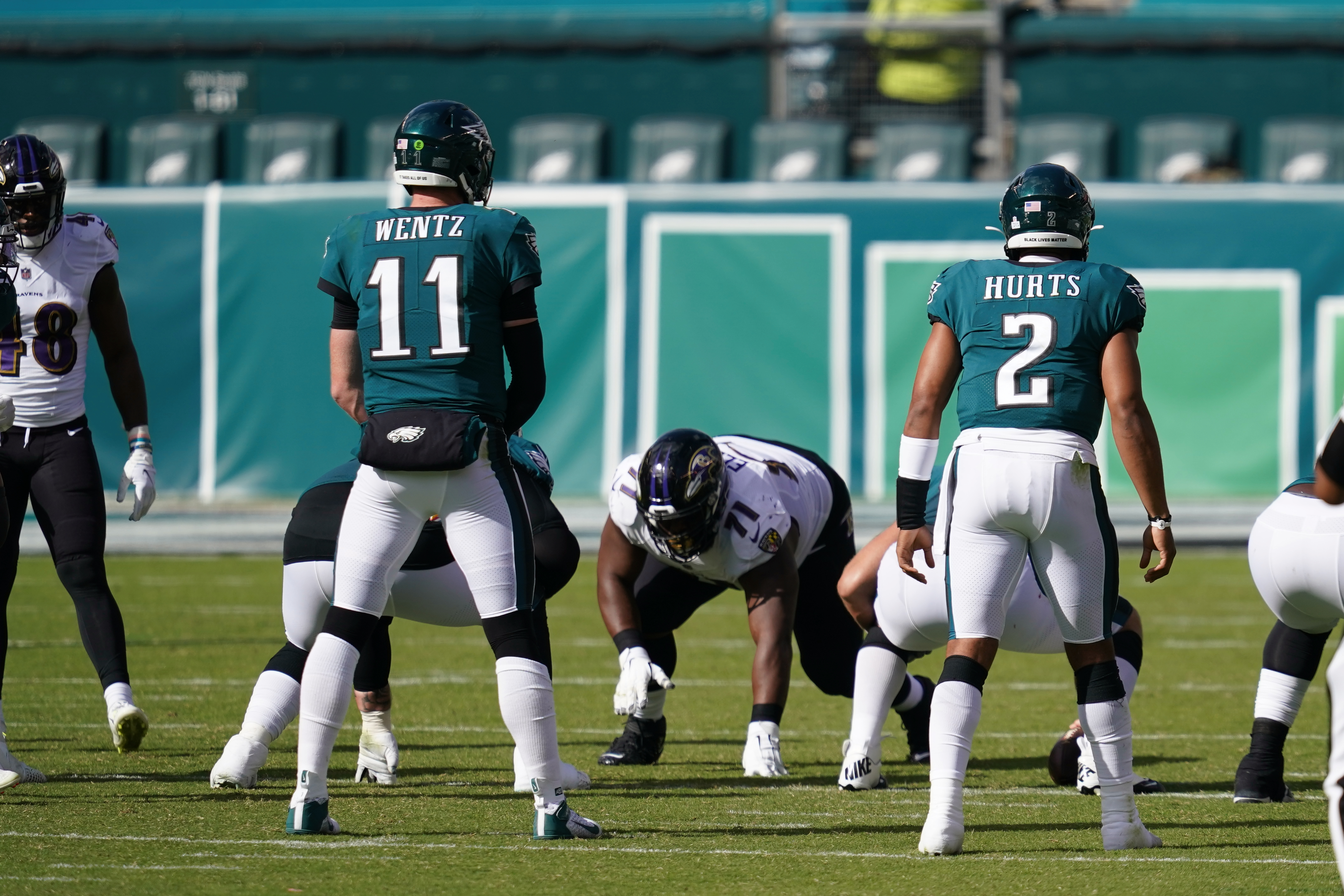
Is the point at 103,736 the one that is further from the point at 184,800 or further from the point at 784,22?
the point at 784,22

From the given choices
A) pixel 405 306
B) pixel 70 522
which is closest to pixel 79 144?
pixel 70 522

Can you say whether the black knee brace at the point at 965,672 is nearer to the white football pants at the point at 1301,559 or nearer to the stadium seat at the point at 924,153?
the white football pants at the point at 1301,559

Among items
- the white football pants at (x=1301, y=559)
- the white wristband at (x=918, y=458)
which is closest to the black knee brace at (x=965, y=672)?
the white wristband at (x=918, y=458)

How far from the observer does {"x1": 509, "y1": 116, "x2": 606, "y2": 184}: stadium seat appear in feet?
47.4

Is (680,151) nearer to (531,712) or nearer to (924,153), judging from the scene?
(924,153)

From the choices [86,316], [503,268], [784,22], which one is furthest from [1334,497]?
[784,22]

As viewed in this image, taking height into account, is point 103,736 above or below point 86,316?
below

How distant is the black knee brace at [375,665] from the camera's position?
5180 mm

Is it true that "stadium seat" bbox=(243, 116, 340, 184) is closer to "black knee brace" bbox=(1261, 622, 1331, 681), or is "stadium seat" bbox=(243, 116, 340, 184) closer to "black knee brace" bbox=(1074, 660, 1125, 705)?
"black knee brace" bbox=(1261, 622, 1331, 681)

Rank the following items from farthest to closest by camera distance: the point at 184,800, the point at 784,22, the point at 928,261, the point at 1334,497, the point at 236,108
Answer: the point at 236,108, the point at 784,22, the point at 928,261, the point at 184,800, the point at 1334,497

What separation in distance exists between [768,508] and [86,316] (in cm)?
220

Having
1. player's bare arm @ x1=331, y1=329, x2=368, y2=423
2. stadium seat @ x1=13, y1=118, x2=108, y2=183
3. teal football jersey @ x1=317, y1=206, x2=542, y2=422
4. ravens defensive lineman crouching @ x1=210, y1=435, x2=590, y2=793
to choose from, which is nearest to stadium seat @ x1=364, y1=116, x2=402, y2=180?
stadium seat @ x1=13, y1=118, x2=108, y2=183

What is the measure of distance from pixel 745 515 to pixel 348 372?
1.48 m

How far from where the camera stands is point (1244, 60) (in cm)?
1571
